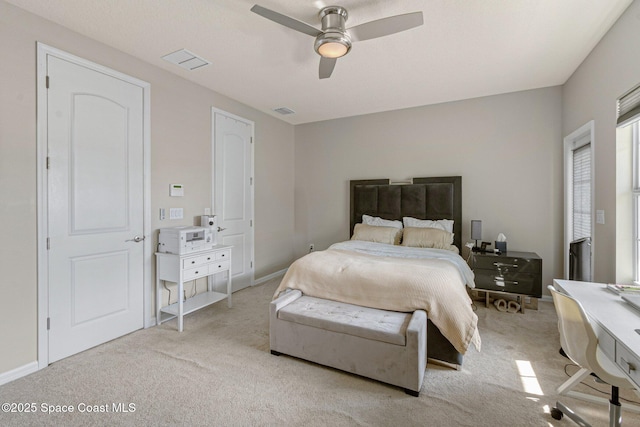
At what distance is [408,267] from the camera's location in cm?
268

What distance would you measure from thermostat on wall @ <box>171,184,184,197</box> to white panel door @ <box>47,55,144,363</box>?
14.1 inches

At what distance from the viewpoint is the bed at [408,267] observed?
2268 mm

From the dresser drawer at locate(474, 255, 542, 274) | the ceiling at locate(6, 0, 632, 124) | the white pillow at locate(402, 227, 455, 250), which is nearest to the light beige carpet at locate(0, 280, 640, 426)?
the dresser drawer at locate(474, 255, 542, 274)

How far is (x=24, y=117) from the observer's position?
7.29ft

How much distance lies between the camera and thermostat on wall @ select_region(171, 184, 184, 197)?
333cm

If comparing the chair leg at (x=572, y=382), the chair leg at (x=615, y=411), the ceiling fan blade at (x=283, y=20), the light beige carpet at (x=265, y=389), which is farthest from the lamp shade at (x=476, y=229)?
the ceiling fan blade at (x=283, y=20)

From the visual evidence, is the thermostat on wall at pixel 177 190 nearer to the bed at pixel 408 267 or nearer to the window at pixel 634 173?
the bed at pixel 408 267

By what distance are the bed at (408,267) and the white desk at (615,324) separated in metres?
0.74

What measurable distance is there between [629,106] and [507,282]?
2203 millimetres

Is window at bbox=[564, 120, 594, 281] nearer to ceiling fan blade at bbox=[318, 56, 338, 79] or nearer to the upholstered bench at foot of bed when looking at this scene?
the upholstered bench at foot of bed

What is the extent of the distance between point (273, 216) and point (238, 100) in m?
2.03

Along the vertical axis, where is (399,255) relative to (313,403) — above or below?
above

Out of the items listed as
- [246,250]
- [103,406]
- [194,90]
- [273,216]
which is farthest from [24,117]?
[273,216]

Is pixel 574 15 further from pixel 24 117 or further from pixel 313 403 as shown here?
pixel 24 117
